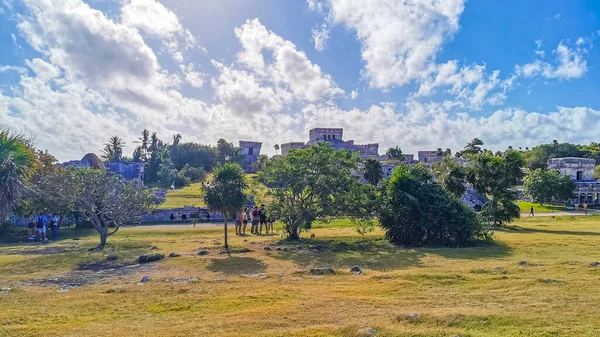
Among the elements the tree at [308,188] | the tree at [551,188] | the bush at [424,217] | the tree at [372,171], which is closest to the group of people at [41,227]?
the tree at [308,188]

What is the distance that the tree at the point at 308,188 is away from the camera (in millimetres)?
21562

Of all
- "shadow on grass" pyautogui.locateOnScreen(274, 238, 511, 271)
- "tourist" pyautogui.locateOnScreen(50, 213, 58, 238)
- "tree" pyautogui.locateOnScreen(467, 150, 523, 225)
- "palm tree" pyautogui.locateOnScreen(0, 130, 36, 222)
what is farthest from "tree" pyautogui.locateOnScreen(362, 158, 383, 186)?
"palm tree" pyautogui.locateOnScreen(0, 130, 36, 222)

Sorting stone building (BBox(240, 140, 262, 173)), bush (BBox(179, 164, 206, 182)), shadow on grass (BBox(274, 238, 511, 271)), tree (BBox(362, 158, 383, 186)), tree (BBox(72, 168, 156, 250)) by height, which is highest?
stone building (BBox(240, 140, 262, 173))

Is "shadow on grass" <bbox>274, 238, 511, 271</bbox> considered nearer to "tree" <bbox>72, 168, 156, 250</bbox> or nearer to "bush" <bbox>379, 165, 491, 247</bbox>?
"bush" <bbox>379, 165, 491, 247</bbox>

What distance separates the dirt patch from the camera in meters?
12.4

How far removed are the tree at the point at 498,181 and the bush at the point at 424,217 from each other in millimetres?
7470

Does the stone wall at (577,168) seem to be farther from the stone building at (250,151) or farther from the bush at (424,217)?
the stone building at (250,151)

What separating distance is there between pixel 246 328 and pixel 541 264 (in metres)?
10.7

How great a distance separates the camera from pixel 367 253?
18.0m

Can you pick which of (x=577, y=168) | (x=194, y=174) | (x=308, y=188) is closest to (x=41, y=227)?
(x=308, y=188)

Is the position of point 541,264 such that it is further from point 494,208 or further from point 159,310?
point 494,208

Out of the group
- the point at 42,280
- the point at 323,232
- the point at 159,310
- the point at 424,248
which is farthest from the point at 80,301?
the point at 323,232

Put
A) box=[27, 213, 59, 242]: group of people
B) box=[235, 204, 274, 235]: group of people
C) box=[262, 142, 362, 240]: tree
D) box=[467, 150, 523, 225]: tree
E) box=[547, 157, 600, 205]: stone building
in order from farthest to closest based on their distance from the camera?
box=[547, 157, 600, 205]: stone building
box=[467, 150, 523, 225]: tree
box=[235, 204, 274, 235]: group of people
box=[27, 213, 59, 242]: group of people
box=[262, 142, 362, 240]: tree

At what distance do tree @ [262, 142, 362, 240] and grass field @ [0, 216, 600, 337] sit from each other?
3.04 metres
